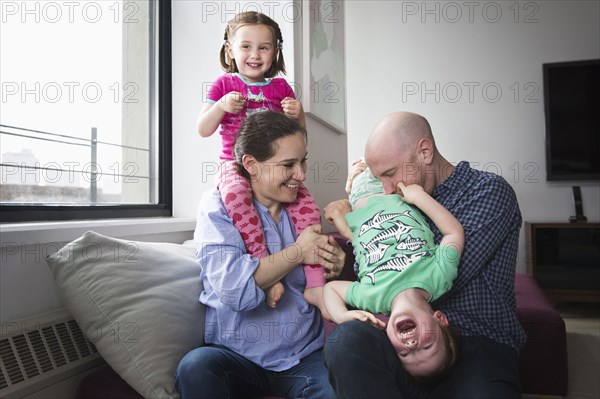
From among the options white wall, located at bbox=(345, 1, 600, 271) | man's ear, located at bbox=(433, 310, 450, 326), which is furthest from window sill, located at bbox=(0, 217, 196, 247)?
white wall, located at bbox=(345, 1, 600, 271)

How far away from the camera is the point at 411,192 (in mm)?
1475

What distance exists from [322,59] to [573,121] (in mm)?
2490

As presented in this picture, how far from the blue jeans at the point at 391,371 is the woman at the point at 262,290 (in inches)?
5.9

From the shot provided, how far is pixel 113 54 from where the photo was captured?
2.29m

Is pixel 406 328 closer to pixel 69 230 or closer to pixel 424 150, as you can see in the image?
pixel 424 150

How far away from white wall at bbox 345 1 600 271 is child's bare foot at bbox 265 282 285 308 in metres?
3.38

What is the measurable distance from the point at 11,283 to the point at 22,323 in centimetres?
11

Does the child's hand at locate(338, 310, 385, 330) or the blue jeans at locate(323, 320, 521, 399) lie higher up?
the child's hand at locate(338, 310, 385, 330)

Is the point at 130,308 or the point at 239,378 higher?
the point at 130,308

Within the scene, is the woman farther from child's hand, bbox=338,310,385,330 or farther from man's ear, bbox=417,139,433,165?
man's ear, bbox=417,139,433,165

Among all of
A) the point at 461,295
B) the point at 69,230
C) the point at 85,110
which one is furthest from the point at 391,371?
the point at 85,110

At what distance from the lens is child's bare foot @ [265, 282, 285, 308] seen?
1406mm

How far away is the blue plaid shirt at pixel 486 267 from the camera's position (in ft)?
4.55

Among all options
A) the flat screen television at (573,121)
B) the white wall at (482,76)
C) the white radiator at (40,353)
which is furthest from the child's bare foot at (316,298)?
the flat screen television at (573,121)
